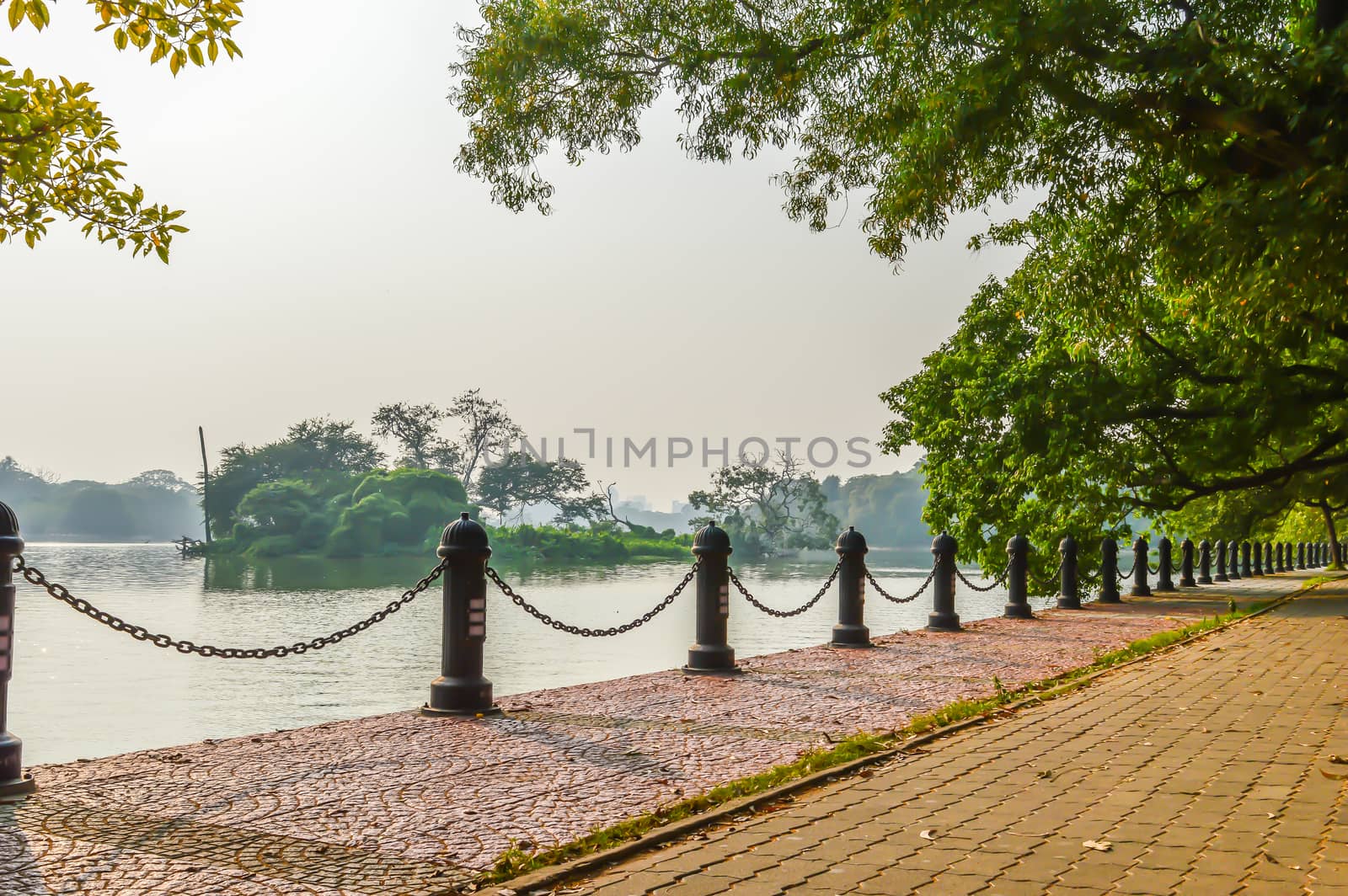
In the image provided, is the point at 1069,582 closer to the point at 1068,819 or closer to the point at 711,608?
the point at 711,608

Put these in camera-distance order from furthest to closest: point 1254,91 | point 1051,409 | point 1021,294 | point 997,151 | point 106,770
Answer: point 1051,409
point 1021,294
point 997,151
point 1254,91
point 106,770

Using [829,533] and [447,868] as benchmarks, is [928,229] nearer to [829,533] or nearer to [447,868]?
[447,868]

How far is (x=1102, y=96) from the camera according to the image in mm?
8844

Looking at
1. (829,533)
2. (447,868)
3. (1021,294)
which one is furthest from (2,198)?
(829,533)

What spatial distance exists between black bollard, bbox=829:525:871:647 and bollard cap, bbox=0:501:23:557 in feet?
28.9

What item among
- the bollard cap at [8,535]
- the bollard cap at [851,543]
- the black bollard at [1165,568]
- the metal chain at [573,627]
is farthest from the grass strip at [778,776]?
the black bollard at [1165,568]

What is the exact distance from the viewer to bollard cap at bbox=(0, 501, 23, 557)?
586 cm

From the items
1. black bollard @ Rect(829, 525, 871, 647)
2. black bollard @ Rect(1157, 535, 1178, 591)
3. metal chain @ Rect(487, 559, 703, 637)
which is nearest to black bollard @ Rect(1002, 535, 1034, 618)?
black bollard @ Rect(829, 525, 871, 647)

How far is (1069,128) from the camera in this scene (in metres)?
9.52

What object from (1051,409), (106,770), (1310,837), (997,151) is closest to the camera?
(1310,837)

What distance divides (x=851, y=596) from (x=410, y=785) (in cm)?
799

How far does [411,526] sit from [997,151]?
78.2 m

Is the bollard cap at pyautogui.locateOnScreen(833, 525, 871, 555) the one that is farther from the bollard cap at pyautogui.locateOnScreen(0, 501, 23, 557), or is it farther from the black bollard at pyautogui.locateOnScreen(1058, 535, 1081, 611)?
the black bollard at pyautogui.locateOnScreen(1058, 535, 1081, 611)

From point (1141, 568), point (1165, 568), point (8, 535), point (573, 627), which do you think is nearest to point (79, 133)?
point (8, 535)
